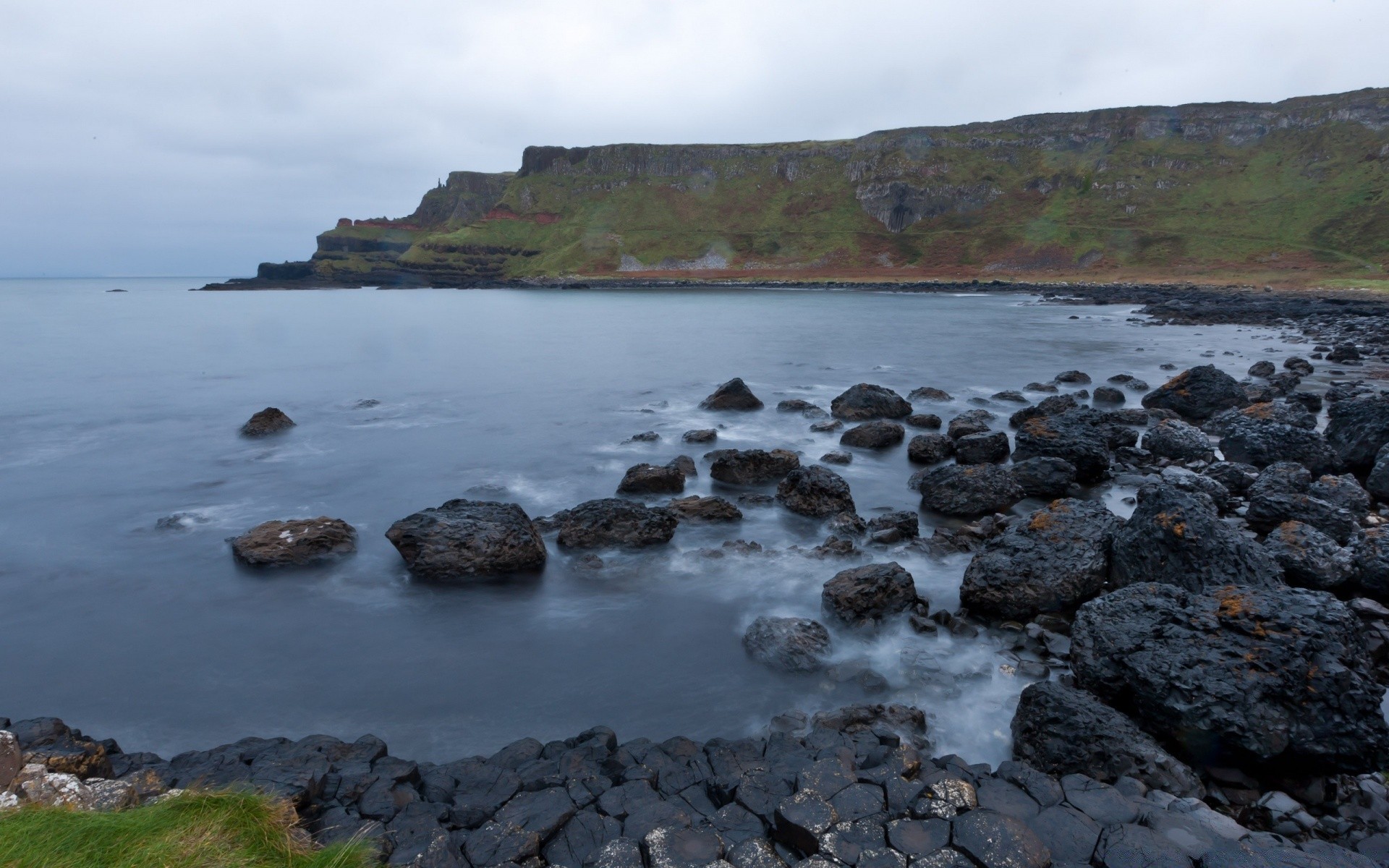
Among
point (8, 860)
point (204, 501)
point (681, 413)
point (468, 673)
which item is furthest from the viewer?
point (681, 413)

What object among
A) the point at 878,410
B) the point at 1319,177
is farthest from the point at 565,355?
the point at 1319,177

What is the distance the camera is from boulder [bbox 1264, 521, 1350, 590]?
31.3ft

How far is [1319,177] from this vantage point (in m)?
119

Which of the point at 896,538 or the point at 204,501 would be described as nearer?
the point at 896,538

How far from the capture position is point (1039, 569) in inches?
385

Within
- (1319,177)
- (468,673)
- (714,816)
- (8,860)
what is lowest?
(468,673)

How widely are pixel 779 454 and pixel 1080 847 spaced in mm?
11655

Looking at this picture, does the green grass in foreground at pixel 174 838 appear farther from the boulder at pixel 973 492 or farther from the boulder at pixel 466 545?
the boulder at pixel 973 492

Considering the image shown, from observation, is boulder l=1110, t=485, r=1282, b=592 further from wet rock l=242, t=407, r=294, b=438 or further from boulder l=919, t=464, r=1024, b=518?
wet rock l=242, t=407, r=294, b=438

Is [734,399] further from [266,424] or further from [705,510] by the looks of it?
[266,424]

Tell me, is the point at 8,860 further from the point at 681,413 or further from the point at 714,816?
the point at 681,413

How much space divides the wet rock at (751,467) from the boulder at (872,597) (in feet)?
19.9

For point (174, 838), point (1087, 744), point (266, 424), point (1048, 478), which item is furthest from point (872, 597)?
point (266, 424)

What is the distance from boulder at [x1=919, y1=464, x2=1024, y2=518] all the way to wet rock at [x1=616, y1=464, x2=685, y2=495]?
5.25 metres
